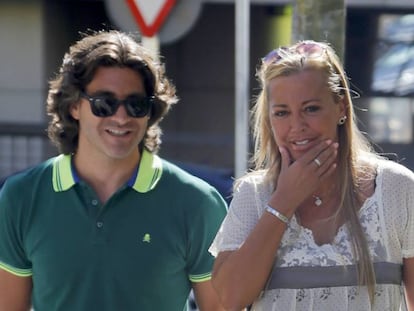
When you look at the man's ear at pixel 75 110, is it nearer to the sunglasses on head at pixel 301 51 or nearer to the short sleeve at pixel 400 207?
the sunglasses on head at pixel 301 51

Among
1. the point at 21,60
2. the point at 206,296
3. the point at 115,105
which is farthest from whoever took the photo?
the point at 21,60

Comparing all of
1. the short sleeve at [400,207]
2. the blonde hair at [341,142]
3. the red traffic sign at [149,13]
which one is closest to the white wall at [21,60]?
the red traffic sign at [149,13]

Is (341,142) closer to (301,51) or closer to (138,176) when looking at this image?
(301,51)

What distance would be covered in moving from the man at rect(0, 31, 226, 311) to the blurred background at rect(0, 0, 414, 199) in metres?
8.11

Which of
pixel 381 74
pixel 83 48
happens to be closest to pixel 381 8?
pixel 381 74

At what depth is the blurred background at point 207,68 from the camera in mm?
13078

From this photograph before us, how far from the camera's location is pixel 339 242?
2.85 meters

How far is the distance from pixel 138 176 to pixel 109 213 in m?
0.15

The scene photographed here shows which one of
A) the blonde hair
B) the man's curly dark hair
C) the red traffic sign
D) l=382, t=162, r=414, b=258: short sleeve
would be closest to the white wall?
the red traffic sign

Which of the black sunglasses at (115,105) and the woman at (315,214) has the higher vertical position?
the black sunglasses at (115,105)

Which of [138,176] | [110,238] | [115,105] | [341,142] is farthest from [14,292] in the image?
[341,142]

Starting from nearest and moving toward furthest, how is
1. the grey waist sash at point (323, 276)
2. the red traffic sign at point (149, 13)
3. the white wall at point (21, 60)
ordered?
1. the grey waist sash at point (323, 276)
2. the red traffic sign at point (149, 13)
3. the white wall at point (21, 60)

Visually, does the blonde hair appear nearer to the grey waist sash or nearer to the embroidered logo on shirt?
the grey waist sash

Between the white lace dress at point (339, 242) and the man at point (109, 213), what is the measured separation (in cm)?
44
